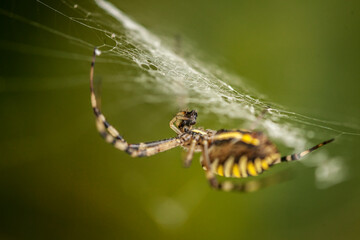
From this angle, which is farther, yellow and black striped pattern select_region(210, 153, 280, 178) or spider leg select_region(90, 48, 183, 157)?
spider leg select_region(90, 48, 183, 157)

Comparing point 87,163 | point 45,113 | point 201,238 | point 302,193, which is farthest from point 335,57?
point 45,113

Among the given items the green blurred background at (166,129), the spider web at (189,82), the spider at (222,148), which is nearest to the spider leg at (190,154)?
the spider at (222,148)

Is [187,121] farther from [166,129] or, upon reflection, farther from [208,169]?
[166,129]

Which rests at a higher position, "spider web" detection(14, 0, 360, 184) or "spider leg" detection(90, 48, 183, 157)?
"spider web" detection(14, 0, 360, 184)

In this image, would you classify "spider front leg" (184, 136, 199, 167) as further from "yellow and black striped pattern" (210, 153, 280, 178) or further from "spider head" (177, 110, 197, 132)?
"yellow and black striped pattern" (210, 153, 280, 178)

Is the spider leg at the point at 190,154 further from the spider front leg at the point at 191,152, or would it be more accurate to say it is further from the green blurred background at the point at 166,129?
the green blurred background at the point at 166,129

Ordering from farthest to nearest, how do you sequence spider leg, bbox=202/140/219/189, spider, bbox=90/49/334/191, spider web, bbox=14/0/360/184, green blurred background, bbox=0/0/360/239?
green blurred background, bbox=0/0/360/239
spider web, bbox=14/0/360/184
spider leg, bbox=202/140/219/189
spider, bbox=90/49/334/191

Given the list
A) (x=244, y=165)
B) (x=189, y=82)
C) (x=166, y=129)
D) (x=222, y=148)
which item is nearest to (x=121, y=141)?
(x=189, y=82)

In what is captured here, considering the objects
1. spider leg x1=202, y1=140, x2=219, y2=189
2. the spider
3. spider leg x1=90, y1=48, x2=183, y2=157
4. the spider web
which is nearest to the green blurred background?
the spider web
